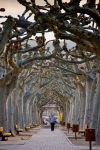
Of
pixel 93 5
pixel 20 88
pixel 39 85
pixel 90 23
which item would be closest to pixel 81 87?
pixel 20 88

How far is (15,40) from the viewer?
3148 cm

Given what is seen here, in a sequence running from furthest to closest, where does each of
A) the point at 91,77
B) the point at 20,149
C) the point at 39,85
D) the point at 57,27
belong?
the point at 39,85, the point at 91,77, the point at 20,149, the point at 57,27

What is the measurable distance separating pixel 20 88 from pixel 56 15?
118 feet

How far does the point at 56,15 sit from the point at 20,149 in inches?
353

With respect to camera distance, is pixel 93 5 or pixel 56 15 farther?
pixel 56 15

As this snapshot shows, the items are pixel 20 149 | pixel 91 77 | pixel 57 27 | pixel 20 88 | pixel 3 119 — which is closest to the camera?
pixel 57 27

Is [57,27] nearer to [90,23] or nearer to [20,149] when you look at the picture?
[90,23]

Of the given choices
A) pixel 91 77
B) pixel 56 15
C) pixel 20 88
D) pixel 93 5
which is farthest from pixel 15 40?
pixel 20 88

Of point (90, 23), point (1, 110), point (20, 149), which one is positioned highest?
point (90, 23)

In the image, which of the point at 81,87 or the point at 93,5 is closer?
the point at 93,5

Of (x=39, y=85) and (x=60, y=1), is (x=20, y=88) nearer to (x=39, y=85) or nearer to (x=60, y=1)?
(x=39, y=85)

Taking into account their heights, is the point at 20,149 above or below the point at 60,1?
below

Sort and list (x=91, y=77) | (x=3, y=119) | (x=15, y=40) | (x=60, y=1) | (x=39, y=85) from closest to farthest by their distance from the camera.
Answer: (x=60, y=1), (x=15, y=40), (x=3, y=119), (x=91, y=77), (x=39, y=85)

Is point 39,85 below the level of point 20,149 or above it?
above
